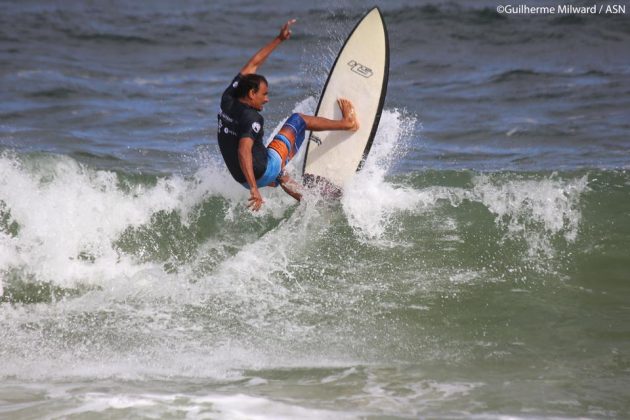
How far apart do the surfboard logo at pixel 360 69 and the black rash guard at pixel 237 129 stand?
55.1 inches

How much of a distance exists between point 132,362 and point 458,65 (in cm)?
1241

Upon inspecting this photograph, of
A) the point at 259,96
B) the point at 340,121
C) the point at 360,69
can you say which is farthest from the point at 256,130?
Answer: the point at 360,69

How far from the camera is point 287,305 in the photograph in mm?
6238

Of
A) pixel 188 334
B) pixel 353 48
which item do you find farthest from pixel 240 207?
pixel 188 334

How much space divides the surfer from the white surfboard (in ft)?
0.57

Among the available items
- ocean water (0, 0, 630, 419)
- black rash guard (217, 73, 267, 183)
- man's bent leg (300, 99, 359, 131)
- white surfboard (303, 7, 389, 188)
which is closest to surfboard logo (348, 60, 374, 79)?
white surfboard (303, 7, 389, 188)

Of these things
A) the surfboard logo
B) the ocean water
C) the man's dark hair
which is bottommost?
the ocean water

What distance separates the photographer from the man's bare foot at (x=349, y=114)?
761cm

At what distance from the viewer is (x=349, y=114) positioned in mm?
7652

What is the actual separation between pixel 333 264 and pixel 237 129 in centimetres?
140

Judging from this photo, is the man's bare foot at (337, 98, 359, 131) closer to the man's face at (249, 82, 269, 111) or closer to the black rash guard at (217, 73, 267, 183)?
the black rash guard at (217, 73, 267, 183)

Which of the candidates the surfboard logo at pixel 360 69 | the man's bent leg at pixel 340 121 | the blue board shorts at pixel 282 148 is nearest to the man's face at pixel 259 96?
the blue board shorts at pixel 282 148

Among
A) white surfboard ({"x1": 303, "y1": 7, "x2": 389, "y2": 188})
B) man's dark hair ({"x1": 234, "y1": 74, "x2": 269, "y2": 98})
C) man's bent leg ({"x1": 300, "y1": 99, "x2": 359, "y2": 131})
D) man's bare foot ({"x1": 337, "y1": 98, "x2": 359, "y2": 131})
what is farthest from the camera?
white surfboard ({"x1": 303, "y1": 7, "x2": 389, "y2": 188})

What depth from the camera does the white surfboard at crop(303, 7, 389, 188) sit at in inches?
307
